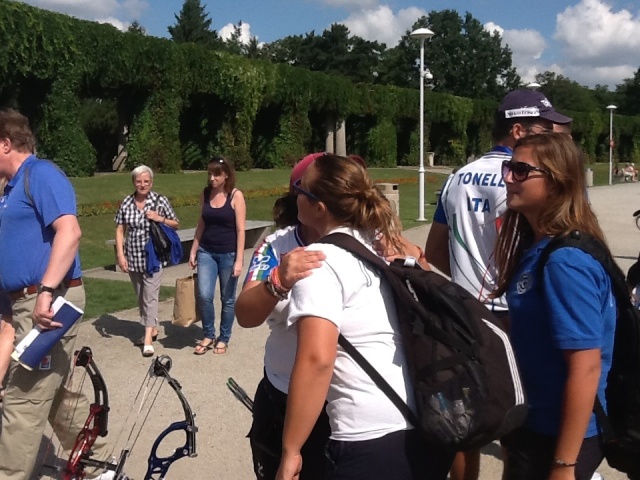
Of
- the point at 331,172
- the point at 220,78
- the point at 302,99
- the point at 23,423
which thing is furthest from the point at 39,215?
the point at 302,99

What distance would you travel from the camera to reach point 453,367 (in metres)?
2.00

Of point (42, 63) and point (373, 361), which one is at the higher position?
point (42, 63)

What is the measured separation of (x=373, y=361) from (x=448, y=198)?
159cm

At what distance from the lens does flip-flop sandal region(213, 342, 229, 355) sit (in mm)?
6906

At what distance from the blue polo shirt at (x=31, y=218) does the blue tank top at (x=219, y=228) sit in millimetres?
3117

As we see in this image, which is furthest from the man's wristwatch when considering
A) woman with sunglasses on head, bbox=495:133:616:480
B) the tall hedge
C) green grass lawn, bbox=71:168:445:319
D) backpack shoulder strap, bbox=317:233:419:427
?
the tall hedge

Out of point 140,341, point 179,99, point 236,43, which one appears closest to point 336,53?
point 236,43

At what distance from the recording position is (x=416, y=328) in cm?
207

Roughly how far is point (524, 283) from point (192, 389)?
406 centimetres

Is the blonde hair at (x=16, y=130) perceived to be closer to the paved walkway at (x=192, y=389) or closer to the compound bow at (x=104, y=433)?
the compound bow at (x=104, y=433)

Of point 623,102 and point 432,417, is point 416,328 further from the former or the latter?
point 623,102

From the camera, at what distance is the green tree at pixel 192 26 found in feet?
295

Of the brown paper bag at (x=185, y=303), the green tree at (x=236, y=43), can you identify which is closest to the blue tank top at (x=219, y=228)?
the brown paper bag at (x=185, y=303)

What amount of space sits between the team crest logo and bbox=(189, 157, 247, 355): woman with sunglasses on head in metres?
4.62
